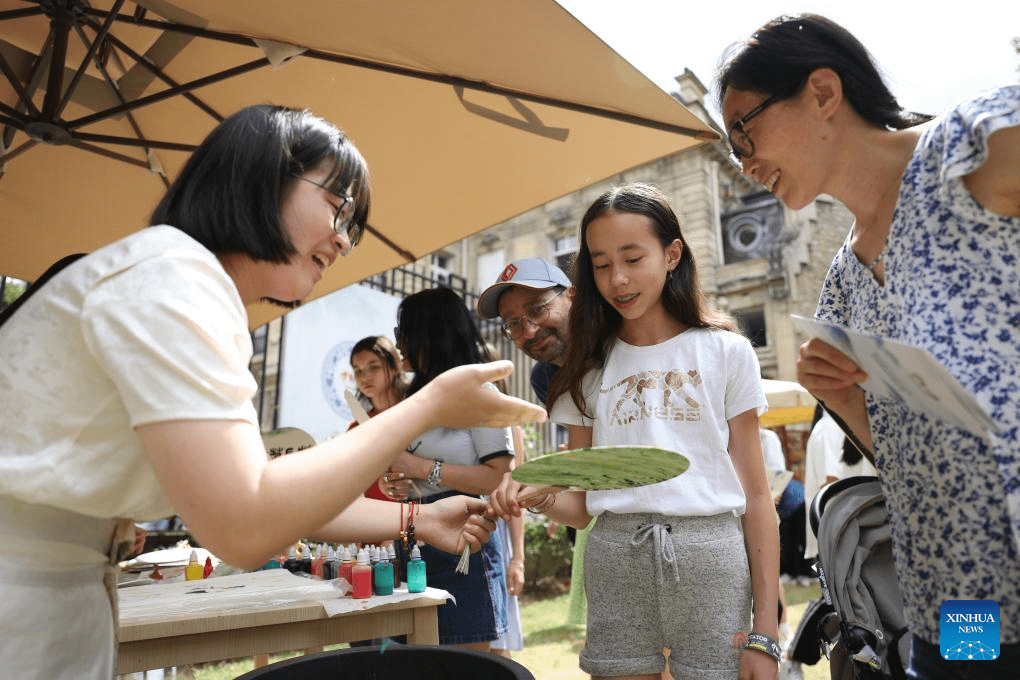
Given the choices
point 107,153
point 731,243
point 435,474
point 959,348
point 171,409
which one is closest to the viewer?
point 171,409

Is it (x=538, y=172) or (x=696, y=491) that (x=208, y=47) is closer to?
(x=538, y=172)

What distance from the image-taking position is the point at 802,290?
15.9 metres

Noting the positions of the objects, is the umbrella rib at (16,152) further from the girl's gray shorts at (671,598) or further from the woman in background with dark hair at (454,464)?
the girl's gray shorts at (671,598)

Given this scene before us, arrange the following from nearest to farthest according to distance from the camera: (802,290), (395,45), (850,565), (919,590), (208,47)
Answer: (919,590)
(850,565)
(395,45)
(208,47)
(802,290)

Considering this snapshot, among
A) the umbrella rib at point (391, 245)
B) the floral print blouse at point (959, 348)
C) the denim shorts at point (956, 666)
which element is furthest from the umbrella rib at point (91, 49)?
the denim shorts at point (956, 666)

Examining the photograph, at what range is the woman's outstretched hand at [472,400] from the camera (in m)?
1.05

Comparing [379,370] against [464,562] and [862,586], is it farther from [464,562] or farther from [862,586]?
[862,586]

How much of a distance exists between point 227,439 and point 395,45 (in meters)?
Result: 1.91

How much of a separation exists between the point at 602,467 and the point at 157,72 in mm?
2716

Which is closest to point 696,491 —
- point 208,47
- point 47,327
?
point 47,327

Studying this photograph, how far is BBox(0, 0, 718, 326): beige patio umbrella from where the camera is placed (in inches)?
88.5

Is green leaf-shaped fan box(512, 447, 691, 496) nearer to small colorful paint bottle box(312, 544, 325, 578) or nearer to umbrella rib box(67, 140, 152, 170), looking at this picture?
small colorful paint bottle box(312, 544, 325, 578)

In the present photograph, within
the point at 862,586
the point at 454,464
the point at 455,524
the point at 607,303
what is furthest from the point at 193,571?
the point at 862,586

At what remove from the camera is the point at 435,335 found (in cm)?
282
